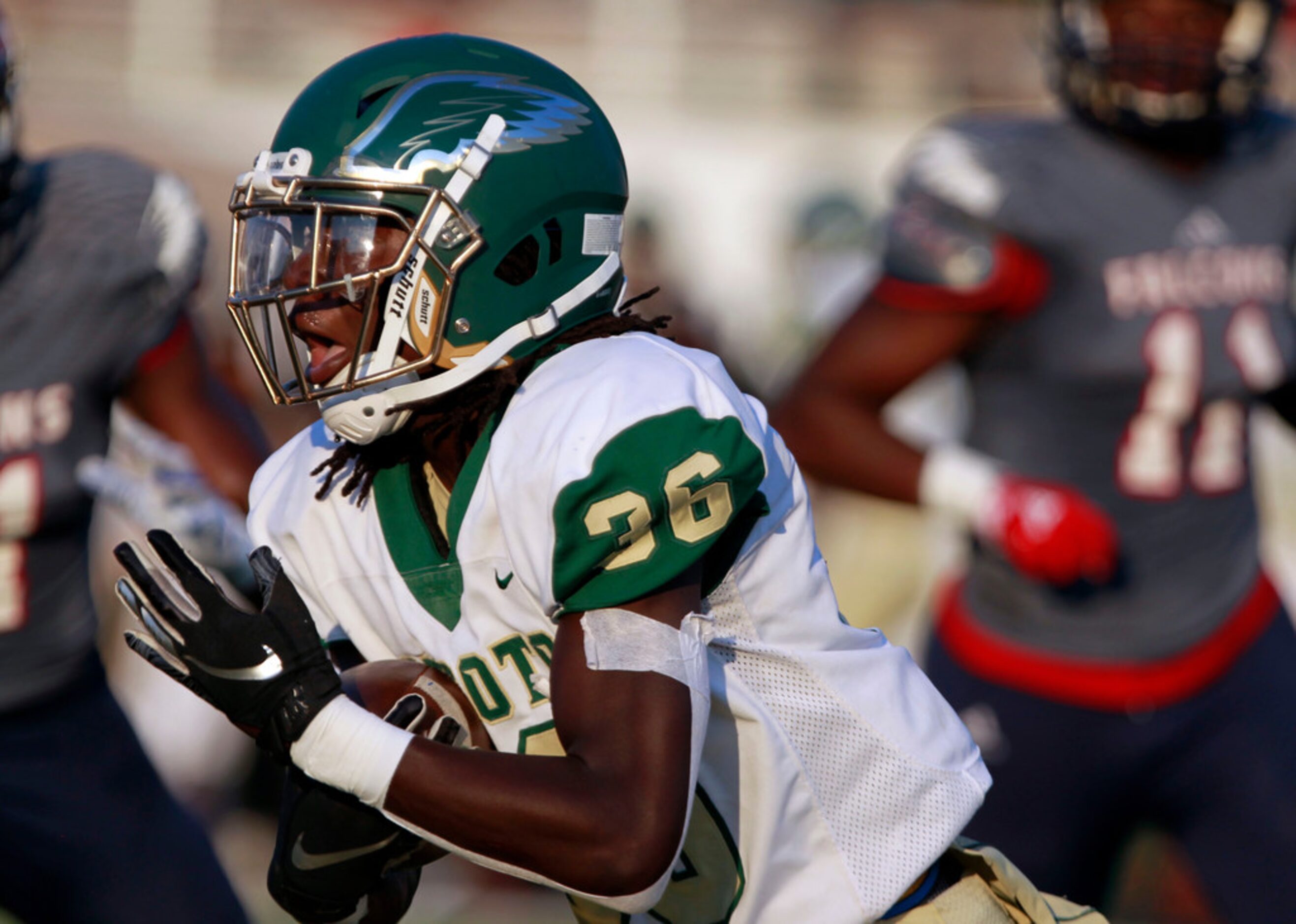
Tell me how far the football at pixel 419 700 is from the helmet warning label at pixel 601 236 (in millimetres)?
A: 571

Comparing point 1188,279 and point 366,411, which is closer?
point 366,411

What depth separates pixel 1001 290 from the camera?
12.1ft

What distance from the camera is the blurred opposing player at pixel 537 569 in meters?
1.77

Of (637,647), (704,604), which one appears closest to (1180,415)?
(704,604)

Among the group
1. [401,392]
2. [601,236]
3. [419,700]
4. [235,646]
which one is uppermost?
[601,236]

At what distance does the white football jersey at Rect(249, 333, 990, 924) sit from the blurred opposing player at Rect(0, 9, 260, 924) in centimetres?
112

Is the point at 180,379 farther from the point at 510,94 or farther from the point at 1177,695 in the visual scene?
the point at 1177,695

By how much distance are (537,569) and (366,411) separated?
14.3 inches

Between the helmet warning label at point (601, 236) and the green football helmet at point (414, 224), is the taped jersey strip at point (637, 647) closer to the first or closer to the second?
the green football helmet at point (414, 224)

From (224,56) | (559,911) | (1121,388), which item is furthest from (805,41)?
(1121,388)

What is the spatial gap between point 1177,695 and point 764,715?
6.14ft

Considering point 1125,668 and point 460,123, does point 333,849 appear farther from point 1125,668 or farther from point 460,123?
point 1125,668

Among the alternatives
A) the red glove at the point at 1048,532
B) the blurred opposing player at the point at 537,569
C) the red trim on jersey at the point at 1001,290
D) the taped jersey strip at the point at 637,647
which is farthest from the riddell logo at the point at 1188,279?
the taped jersey strip at the point at 637,647

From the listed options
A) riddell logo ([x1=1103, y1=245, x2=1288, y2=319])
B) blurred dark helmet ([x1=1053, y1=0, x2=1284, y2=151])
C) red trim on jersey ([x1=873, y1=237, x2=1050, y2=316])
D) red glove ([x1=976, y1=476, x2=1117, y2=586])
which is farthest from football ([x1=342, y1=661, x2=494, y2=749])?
blurred dark helmet ([x1=1053, y1=0, x2=1284, y2=151])
